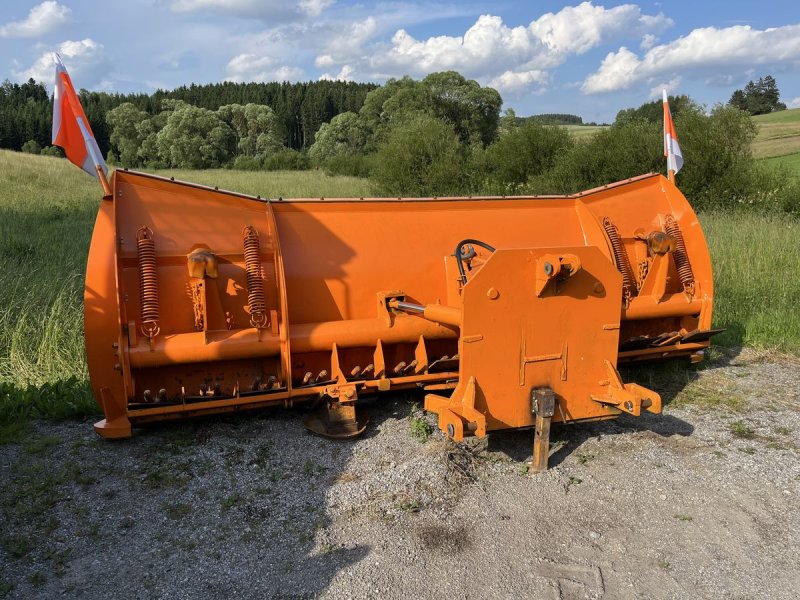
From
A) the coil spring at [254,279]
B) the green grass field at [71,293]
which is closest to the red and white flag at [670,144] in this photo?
the green grass field at [71,293]

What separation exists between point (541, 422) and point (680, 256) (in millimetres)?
2347

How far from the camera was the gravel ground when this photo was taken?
9.29ft

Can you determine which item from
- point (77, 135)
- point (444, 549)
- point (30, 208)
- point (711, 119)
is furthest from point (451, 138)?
point (444, 549)

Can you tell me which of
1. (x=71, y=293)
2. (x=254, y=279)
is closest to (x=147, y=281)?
(x=254, y=279)

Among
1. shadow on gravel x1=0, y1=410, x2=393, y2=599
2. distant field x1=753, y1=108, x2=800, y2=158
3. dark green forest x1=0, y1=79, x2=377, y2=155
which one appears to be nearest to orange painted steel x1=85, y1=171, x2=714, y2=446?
shadow on gravel x1=0, y1=410, x2=393, y2=599

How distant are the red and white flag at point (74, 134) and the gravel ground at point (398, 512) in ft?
6.17

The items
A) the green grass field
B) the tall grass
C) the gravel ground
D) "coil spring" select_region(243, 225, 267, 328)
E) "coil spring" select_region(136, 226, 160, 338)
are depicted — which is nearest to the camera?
the gravel ground

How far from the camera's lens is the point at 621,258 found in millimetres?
4898

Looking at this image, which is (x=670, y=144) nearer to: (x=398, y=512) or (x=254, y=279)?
(x=254, y=279)

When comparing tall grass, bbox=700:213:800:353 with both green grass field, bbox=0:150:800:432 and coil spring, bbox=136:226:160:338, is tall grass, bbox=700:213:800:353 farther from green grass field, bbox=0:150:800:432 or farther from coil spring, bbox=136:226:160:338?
coil spring, bbox=136:226:160:338

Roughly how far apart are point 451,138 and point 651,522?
21267mm

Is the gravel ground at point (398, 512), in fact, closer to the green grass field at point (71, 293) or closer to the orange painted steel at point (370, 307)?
the orange painted steel at point (370, 307)

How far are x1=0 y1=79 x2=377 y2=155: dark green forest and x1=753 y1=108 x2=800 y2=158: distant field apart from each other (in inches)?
1643

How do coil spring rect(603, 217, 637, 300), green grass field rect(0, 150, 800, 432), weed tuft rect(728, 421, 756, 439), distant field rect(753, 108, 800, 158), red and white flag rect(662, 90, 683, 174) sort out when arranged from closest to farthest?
weed tuft rect(728, 421, 756, 439) → coil spring rect(603, 217, 637, 300) → green grass field rect(0, 150, 800, 432) → red and white flag rect(662, 90, 683, 174) → distant field rect(753, 108, 800, 158)
